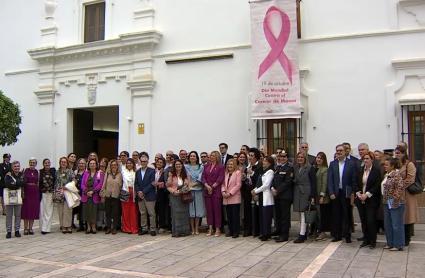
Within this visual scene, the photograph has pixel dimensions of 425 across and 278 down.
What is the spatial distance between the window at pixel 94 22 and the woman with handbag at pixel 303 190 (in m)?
8.23

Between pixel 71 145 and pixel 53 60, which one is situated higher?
pixel 53 60

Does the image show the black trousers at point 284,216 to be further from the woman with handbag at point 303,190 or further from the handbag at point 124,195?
the handbag at point 124,195

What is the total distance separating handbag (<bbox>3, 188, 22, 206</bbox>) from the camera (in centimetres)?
1009

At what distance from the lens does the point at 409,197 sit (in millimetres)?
8328

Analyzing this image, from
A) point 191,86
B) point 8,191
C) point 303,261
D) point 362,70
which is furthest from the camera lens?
point 191,86

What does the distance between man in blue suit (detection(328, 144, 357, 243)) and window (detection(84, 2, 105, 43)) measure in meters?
8.70

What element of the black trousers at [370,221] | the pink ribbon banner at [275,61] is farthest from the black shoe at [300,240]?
the pink ribbon banner at [275,61]

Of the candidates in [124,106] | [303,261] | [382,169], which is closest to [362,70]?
[382,169]

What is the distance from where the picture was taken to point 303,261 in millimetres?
7480

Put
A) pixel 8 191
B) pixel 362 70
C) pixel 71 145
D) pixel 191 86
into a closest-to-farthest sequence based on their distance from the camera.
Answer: pixel 8 191
pixel 362 70
pixel 191 86
pixel 71 145

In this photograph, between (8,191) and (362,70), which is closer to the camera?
(8,191)

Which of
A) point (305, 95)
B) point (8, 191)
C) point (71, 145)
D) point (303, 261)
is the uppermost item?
point (305, 95)

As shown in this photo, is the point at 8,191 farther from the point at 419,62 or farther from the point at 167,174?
the point at 419,62

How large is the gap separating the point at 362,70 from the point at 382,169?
10.8 ft
